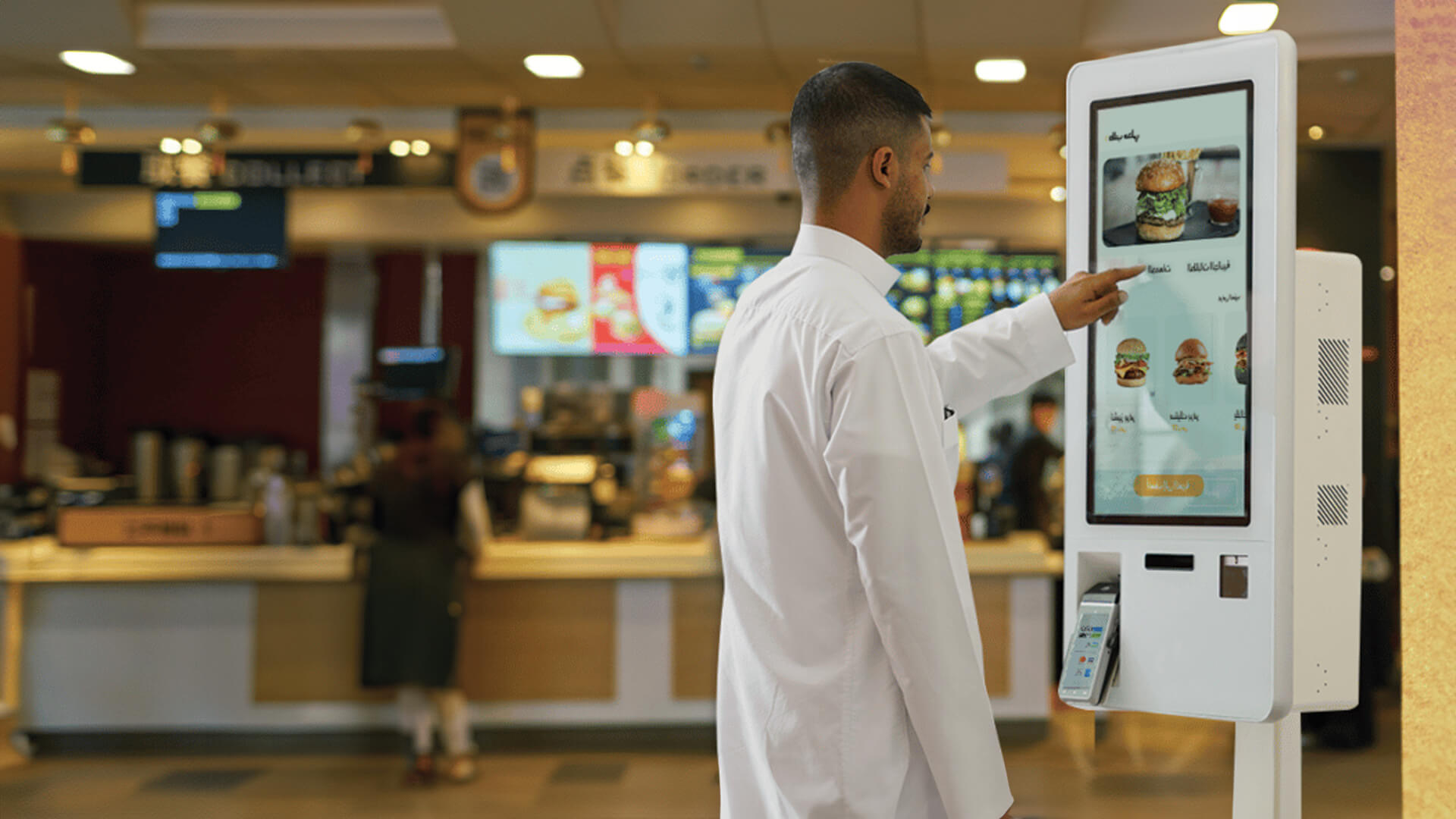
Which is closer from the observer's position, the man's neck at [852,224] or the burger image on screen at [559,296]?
the man's neck at [852,224]

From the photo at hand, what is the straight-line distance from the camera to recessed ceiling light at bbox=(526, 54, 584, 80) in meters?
4.94

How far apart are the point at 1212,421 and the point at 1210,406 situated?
22 millimetres

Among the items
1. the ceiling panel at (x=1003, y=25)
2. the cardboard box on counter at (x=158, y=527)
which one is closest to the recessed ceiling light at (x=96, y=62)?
the cardboard box on counter at (x=158, y=527)

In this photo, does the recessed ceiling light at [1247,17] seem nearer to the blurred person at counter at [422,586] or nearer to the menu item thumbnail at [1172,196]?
the menu item thumbnail at [1172,196]

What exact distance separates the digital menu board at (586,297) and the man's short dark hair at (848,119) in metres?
4.50

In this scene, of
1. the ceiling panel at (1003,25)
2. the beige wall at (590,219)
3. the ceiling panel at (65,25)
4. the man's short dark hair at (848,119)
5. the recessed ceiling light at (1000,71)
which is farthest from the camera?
the beige wall at (590,219)

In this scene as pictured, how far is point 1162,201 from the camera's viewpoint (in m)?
→ 1.66

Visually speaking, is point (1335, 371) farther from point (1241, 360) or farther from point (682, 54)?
point (682, 54)

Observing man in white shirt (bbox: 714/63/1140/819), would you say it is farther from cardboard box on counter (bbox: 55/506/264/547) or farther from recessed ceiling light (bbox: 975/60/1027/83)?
cardboard box on counter (bbox: 55/506/264/547)

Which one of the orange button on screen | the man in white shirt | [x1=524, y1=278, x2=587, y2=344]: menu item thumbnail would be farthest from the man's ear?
[x1=524, y1=278, x2=587, y2=344]: menu item thumbnail

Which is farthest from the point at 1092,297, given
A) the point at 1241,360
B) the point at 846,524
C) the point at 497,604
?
the point at 497,604

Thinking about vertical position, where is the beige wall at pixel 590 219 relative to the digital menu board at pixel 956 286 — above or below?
above

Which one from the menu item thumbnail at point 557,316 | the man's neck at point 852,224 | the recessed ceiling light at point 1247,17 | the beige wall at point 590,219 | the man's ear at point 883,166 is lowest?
the man's neck at point 852,224

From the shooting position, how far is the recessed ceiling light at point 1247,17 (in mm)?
4336
